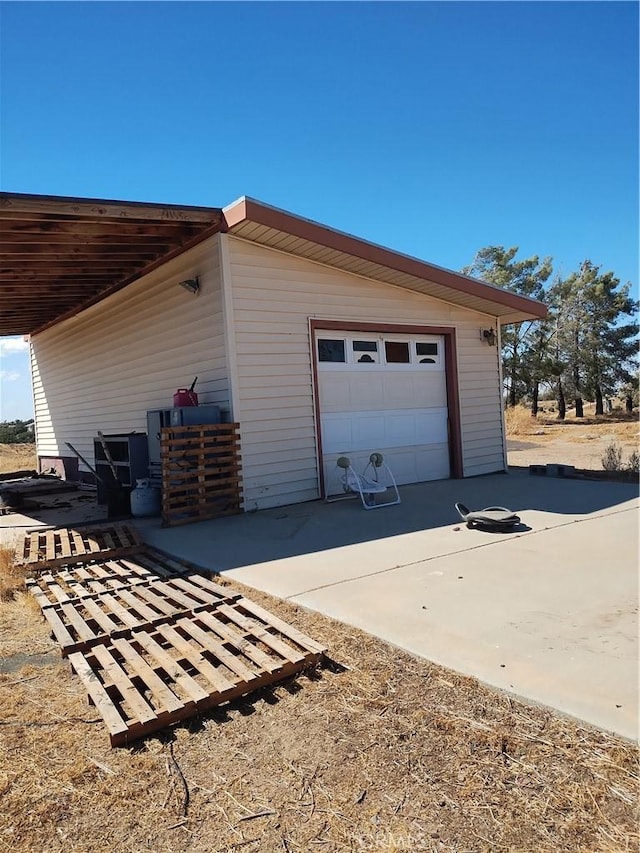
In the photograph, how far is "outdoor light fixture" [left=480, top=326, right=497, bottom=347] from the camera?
9.98 metres

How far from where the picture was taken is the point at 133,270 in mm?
8680

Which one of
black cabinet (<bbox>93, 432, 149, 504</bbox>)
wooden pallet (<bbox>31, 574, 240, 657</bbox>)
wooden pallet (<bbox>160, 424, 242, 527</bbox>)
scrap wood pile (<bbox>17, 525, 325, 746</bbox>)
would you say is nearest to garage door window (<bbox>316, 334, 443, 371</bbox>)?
wooden pallet (<bbox>160, 424, 242, 527</bbox>)

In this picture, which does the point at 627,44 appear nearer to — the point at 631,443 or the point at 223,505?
the point at 223,505

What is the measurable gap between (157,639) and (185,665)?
1.35ft

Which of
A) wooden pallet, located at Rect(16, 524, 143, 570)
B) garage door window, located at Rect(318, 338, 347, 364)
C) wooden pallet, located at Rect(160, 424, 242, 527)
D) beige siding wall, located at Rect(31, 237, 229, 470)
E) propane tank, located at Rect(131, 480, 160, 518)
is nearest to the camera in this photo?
wooden pallet, located at Rect(16, 524, 143, 570)

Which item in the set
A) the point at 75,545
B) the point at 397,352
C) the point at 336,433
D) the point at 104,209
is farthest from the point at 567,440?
the point at 75,545

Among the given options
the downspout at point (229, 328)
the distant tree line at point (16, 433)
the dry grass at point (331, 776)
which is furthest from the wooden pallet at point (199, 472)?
the distant tree line at point (16, 433)

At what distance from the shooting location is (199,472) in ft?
21.2

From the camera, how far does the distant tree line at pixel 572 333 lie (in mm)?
27344

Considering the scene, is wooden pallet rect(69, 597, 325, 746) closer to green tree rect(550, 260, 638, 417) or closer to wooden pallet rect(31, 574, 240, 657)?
wooden pallet rect(31, 574, 240, 657)

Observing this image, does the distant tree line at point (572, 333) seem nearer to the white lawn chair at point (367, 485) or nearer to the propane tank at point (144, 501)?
the white lawn chair at point (367, 485)

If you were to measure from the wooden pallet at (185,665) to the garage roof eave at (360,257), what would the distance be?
463 centimetres

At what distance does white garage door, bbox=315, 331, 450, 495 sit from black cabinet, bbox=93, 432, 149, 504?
247 cm

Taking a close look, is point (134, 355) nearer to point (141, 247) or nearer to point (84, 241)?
point (141, 247)
